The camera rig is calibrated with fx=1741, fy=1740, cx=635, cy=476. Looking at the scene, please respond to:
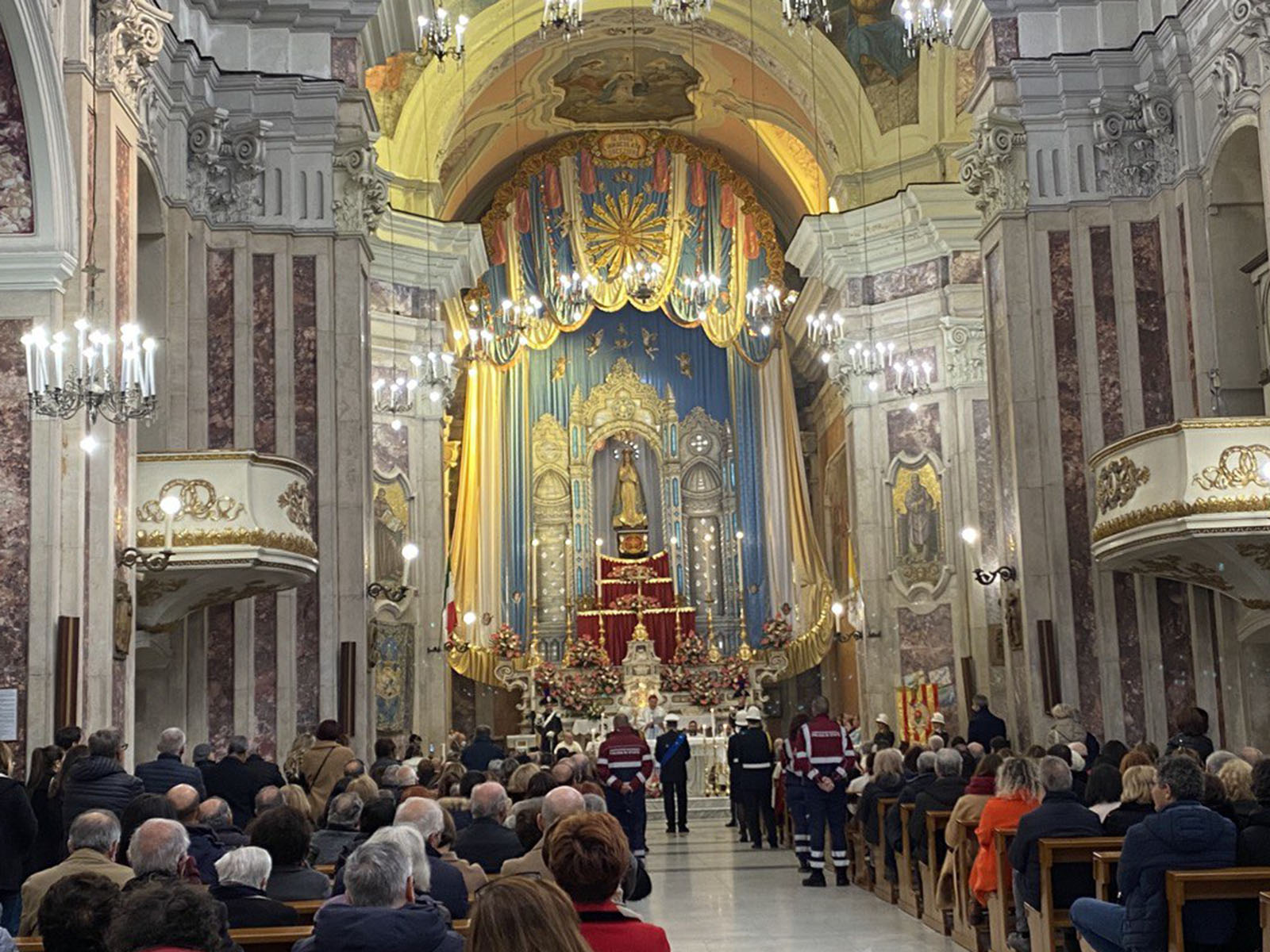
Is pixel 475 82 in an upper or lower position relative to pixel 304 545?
upper

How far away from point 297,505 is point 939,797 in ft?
20.2

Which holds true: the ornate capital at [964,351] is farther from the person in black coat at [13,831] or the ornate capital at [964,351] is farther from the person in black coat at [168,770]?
the person in black coat at [13,831]

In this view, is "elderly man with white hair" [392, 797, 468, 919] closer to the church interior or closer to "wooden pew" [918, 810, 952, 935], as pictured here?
the church interior

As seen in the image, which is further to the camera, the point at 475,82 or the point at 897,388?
the point at 475,82

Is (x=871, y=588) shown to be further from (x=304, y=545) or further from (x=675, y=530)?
(x=304, y=545)

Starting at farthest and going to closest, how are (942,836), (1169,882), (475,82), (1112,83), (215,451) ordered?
(475,82) → (1112,83) → (215,451) → (942,836) → (1169,882)

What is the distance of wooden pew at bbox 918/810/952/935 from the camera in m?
10.9

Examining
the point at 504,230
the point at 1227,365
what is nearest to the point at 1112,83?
the point at 1227,365

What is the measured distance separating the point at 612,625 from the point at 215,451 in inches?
639

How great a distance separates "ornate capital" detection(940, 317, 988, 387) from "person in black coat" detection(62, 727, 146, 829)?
17.2 metres

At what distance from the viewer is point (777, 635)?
28.4 m

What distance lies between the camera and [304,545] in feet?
48.1

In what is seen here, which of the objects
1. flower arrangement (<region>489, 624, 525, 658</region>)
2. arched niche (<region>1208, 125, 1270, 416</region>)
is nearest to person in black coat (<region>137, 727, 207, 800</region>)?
arched niche (<region>1208, 125, 1270, 416</region>)

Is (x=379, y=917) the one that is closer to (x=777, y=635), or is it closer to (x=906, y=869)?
(x=906, y=869)
